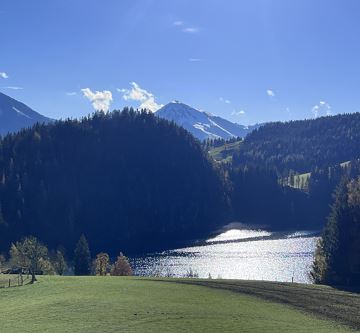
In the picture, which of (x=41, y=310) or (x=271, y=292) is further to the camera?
(x=271, y=292)

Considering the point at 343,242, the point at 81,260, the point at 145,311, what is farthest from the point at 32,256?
the point at 343,242

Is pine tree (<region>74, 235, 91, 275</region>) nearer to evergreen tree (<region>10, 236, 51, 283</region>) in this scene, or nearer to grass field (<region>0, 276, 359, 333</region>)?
evergreen tree (<region>10, 236, 51, 283</region>)

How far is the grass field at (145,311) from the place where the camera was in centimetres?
4716

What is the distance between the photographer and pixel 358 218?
114 m

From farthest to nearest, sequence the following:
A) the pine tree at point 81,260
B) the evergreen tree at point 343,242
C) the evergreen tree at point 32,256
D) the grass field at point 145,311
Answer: the pine tree at point 81,260, the evergreen tree at point 343,242, the evergreen tree at point 32,256, the grass field at point 145,311

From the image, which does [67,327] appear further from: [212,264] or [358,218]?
[212,264]

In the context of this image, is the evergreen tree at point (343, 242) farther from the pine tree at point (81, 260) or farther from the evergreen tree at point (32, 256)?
the evergreen tree at point (32, 256)

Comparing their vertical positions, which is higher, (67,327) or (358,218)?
(358,218)

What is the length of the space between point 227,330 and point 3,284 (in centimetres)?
4590

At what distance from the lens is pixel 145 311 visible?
51844mm

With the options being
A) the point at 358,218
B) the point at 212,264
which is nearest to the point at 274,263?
the point at 212,264

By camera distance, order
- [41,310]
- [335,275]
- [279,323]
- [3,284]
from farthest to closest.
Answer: [335,275] → [3,284] → [41,310] → [279,323]

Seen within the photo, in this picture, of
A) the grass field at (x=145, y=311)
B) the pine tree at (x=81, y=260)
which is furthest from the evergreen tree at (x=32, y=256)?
the grass field at (x=145, y=311)

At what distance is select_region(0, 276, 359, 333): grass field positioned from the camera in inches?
1857
